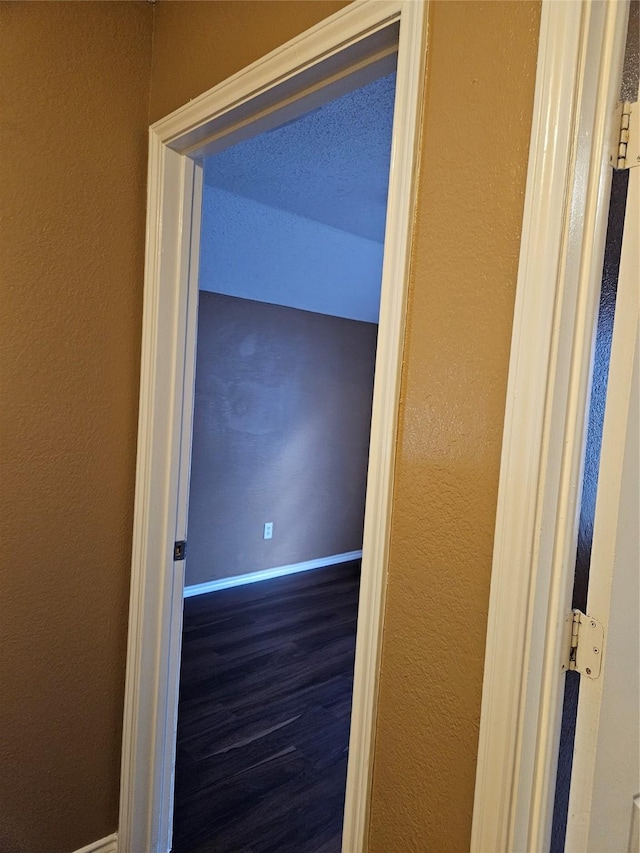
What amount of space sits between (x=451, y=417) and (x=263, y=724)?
7.03 ft

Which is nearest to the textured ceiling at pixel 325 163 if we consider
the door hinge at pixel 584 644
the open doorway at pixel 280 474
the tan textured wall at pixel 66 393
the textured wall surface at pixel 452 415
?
the open doorway at pixel 280 474

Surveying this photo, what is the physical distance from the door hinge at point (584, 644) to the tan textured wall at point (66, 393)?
1.19 metres

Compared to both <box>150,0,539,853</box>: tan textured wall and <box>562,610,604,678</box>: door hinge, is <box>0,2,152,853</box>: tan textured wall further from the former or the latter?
<box>562,610,604,678</box>: door hinge

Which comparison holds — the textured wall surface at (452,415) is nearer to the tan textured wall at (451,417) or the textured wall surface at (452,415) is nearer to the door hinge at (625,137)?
the tan textured wall at (451,417)

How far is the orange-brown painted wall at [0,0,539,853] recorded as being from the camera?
793 mm

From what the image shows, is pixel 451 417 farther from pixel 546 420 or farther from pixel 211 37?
pixel 211 37

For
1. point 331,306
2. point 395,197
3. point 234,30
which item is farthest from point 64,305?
point 331,306

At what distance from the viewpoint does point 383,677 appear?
3.00 feet

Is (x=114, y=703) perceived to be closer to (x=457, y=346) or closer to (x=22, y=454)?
(x=22, y=454)

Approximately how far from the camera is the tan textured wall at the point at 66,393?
4.34 feet

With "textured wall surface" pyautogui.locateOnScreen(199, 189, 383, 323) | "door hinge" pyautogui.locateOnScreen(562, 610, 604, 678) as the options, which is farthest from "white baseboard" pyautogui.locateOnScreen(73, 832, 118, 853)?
"textured wall surface" pyautogui.locateOnScreen(199, 189, 383, 323)

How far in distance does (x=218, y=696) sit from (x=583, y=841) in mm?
2155

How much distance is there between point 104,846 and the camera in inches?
63.7

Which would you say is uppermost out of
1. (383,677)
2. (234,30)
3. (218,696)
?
(234,30)
